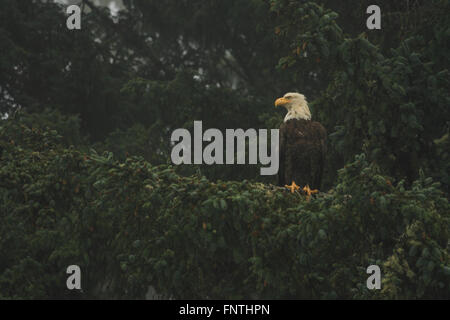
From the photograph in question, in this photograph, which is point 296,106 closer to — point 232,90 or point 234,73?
point 232,90

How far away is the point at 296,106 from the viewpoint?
8430 mm

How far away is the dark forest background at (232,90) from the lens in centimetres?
590

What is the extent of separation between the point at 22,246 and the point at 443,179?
14.8ft

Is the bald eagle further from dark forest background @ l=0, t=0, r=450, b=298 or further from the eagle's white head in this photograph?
dark forest background @ l=0, t=0, r=450, b=298

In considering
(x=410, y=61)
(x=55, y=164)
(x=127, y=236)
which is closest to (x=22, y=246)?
(x=55, y=164)

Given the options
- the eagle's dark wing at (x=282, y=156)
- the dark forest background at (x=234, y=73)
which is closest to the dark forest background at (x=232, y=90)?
A: the dark forest background at (x=234, y=73)

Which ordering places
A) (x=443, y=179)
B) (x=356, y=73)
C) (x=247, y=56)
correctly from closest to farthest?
(x=356, y=73) → (x=443, y=179) → (x=247, y=56)

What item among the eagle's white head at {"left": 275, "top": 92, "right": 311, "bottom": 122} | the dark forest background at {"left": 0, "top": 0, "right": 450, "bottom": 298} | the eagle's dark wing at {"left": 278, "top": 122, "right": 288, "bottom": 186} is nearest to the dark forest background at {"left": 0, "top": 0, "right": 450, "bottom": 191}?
the dark forest background at {"left": 0, "top": 0, "right": 450, "bottom": 298}

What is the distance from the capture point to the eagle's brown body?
26.6 ft

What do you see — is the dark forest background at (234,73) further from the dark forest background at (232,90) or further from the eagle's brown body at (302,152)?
the eagle's brown body at (302,152)

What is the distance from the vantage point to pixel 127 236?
581cm

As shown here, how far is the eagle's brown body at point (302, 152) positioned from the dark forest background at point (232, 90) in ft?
0.75

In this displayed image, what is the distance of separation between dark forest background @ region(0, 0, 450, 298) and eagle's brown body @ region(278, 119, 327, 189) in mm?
229
